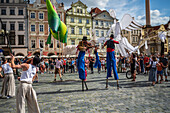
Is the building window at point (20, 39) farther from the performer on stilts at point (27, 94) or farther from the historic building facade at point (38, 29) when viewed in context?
the performer on stilts at point (27, 94)

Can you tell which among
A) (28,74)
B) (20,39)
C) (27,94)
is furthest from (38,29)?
(27,94)

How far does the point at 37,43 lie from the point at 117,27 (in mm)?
26492

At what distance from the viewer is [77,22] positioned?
3966 centimetres

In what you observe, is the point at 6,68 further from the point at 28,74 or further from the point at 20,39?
the point at 20,39

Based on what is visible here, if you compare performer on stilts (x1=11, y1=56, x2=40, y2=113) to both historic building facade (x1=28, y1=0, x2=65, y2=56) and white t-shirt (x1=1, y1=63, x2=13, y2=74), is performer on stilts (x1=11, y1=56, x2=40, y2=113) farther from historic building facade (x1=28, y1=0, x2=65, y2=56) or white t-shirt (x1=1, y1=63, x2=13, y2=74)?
historic building facade (x1=28, y1=0, x2=65, y2=56)

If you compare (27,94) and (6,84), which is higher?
(27,94)

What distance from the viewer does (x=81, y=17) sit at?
40125mm

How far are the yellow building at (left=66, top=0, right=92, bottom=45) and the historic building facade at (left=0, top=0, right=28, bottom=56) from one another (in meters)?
9.83

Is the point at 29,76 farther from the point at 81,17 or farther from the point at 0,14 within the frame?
the point at 81,17

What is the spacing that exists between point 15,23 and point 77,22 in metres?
14.1

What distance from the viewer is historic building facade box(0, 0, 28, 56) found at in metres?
33.8

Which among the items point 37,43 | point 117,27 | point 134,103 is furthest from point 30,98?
point 37,43

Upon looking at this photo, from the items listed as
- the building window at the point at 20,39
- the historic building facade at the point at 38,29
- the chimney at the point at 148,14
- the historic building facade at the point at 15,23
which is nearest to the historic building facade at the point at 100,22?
the historic building facade at the point at 38,29

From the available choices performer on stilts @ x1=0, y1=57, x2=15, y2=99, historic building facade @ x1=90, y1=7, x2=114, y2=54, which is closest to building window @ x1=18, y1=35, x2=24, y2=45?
historic building facade @ x1=90, y1=7, x2=114, y2=54
